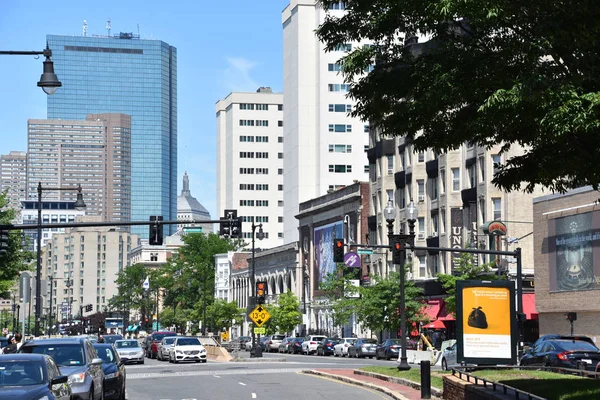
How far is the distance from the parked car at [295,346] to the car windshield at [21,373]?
224 feet

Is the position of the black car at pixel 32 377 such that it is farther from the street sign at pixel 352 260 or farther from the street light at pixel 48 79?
the street sign at pixel 352 260

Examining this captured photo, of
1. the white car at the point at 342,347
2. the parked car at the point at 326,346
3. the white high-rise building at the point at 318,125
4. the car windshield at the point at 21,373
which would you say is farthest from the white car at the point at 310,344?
the car windshield at the point at 21,373

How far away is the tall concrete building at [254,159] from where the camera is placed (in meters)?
193

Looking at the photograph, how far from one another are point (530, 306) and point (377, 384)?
40.7 metres

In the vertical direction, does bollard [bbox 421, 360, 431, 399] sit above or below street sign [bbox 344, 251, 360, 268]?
below

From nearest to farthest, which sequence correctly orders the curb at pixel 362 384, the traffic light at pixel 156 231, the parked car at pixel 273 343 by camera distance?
1. the curb at pixel 362 384
2. the traffic light at pixel 156 231
3. the parked car at pixel 273 343

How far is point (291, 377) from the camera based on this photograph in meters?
44.3

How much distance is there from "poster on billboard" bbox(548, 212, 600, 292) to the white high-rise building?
3082 inches

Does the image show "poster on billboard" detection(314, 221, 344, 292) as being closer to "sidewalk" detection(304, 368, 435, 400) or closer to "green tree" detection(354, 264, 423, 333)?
"green tree" detection(354, 264, 423, 333)

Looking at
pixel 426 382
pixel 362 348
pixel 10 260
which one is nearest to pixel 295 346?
pixel 362 348

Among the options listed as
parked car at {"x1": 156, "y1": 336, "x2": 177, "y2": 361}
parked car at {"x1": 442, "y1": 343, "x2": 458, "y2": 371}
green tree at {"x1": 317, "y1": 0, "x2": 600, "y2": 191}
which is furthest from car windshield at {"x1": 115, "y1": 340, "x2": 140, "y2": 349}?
green tree at {"x1": 317, "y1": 0, "x2": 600, "y2": 191}

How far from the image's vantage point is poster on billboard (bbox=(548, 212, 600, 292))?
2478 inches

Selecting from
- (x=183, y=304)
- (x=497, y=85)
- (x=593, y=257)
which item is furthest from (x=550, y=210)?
(x=183, y=304)

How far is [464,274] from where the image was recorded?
7238 cm
